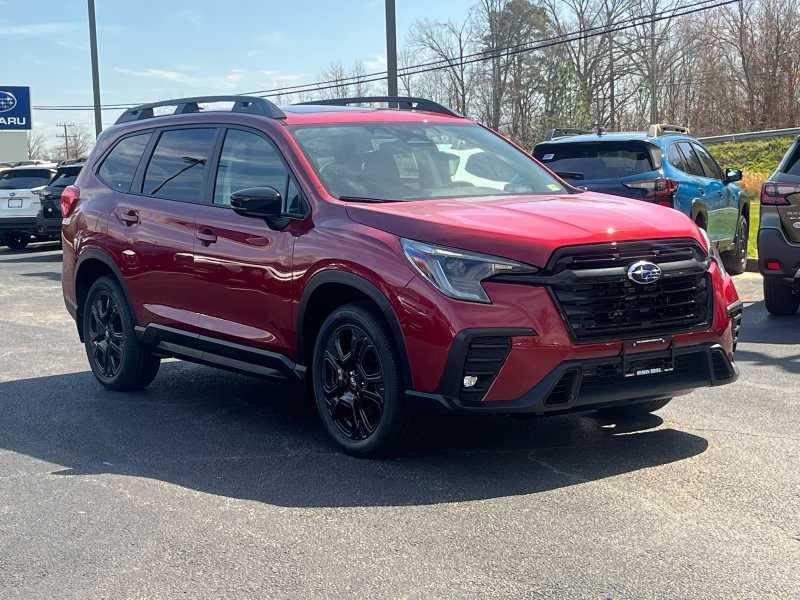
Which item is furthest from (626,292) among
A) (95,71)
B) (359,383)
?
(95,71)

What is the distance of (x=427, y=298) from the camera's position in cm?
512

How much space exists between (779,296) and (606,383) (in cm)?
608

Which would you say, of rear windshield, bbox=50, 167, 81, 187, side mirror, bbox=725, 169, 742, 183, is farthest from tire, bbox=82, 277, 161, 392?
rear windshield, bbox=50, 167, 81, 187

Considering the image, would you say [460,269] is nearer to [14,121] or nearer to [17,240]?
[17,240]

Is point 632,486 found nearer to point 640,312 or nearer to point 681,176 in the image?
point 640,312

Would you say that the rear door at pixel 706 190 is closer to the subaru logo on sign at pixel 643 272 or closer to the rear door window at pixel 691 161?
the rear door window at pixel 691 161

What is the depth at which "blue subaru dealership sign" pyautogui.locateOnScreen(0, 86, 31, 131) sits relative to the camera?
47938 millimetres

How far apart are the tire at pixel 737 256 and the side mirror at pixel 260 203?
9.36 metres

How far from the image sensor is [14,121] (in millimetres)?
48344

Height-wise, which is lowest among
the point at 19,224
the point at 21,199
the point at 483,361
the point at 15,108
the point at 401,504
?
the point at 401,504

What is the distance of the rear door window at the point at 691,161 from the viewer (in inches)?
499

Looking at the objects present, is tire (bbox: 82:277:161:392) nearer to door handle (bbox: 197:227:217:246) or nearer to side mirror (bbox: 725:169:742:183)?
door handle (bbox: 197:227:217:246)

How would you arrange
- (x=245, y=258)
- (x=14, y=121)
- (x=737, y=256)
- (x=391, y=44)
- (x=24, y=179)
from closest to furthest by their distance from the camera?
(x=245, y=258) → (x=737, y=256) → (x=391, y=44) → (x=24, y=179) → (x=14, y=121)

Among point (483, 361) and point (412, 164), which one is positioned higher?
point (412, 164)
